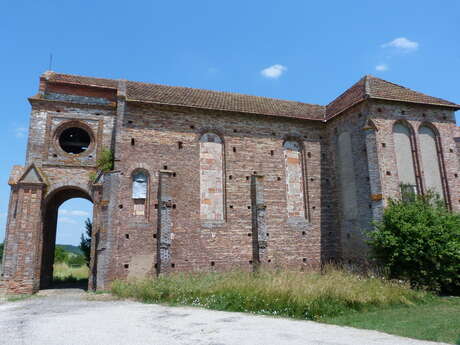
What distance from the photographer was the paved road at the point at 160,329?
688cm

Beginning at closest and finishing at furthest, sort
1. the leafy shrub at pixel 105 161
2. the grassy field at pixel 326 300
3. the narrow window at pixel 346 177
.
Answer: the grassy field at pixel 326 300
the leafy shrub at pixel 105 161
the narrow window at pixel 346 177

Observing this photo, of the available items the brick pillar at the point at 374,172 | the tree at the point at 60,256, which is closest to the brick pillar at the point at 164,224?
the brick pillar at the point at 374,172

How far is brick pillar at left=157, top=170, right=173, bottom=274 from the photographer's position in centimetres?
1584

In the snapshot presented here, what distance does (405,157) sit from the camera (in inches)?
686


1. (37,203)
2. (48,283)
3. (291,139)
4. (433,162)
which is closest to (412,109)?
(433,162)

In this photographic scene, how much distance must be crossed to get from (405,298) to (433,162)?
863 cm

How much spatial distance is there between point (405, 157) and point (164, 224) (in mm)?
12250

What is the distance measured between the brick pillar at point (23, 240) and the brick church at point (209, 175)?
0.15ft

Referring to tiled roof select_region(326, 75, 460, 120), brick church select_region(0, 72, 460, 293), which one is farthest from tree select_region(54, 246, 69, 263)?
tiled roof select_region(326, 75, 460, 120)

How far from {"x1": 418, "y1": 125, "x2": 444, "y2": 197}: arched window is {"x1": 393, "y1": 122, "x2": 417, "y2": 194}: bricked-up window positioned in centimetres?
57

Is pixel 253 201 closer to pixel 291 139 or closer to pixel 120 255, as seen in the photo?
pixel 291 139

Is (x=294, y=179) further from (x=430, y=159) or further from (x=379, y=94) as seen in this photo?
(x=430, y=159)

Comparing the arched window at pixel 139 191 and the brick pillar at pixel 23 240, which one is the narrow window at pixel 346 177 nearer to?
the arched window at pixel 139 191

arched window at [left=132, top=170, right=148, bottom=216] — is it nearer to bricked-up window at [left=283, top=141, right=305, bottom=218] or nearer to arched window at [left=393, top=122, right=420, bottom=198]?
bricked-up window at [left=283, top=141, right=305, bottom=218]
